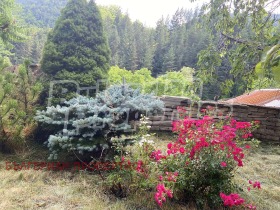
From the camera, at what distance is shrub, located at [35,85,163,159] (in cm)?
291

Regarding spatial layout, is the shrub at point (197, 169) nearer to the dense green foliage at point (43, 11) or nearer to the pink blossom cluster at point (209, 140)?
the pink blossom cluster at point (209, 140)

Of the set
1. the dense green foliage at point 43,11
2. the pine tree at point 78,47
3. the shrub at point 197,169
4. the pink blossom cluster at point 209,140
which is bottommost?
the shrub at point 197,169

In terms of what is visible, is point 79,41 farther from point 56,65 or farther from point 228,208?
point 228,208

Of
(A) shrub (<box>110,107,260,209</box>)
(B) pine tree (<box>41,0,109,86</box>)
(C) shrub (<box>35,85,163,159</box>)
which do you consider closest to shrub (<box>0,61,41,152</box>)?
(C) shrub (<box>35,85,163,159</box>)

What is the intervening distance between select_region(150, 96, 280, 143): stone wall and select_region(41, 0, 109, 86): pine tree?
1.62 m

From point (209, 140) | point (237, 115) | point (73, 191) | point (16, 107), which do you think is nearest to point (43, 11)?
point (16, 107)

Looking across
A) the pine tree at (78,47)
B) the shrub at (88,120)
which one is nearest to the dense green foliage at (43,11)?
the pine tree at (78,47)

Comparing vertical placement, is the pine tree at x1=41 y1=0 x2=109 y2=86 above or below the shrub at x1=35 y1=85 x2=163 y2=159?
above

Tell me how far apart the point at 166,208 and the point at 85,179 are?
117cm

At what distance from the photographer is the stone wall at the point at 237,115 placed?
16.5 ft

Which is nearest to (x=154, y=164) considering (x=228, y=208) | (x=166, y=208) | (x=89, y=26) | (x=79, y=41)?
(x=166, y=208)

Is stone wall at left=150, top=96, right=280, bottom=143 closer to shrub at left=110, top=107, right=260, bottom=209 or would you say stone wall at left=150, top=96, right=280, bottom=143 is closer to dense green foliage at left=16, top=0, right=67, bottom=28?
shrub at left=110, top=107, right=260, bottom=209

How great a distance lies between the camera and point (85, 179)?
2.86 meters

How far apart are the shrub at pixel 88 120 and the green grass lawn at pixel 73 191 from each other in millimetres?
347
